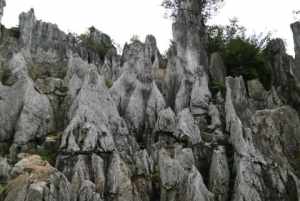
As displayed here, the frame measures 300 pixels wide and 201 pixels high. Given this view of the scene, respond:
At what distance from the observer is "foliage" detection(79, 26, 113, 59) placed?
41.7m

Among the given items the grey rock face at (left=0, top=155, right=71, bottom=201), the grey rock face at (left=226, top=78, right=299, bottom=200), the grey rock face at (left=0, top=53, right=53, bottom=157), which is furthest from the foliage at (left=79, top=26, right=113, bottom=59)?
the grey rock face at (left=0, top=155, right=71, bottom=201)

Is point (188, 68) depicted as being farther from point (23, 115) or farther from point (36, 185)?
point (36, 185)

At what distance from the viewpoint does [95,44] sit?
1671 inches

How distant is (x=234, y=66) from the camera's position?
2900 centimetres

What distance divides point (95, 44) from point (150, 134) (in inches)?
912

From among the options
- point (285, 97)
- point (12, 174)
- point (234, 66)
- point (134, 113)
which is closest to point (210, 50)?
point (234, 66)

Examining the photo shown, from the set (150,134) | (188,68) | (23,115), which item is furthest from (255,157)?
(23,115)

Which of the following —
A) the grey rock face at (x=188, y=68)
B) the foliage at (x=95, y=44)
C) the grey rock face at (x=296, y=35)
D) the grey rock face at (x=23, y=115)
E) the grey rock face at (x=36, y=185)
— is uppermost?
the foliage at (x=95, y=44)

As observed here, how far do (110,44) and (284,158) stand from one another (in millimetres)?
27899

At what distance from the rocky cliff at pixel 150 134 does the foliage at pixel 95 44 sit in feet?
46.8

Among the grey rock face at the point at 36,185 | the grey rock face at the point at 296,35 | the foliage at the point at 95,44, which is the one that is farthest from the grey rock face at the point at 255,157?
the foliage at the point at 95,44

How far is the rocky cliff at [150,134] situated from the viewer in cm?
1667

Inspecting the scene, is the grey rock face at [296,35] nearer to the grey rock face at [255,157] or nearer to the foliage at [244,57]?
the foliage at [244,57]

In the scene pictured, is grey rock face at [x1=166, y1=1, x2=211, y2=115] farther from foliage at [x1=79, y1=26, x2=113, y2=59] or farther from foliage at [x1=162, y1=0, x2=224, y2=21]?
foliage at [x1=79, y1=26, x2=113, y2=59]
